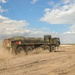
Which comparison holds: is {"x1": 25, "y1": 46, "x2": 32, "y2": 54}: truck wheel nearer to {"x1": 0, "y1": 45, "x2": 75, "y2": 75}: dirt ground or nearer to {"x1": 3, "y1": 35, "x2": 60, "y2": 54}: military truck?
{"x1": 3, "y1": 35, "x2": 60, "y2": 54}: military truck

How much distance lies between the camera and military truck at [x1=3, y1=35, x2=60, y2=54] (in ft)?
81.8

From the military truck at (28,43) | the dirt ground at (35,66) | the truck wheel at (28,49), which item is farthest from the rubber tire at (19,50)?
the dirt ground at (35,66)

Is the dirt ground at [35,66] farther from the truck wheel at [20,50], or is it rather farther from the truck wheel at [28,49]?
the truck wheel at [28,49]

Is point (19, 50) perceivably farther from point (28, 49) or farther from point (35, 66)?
point (35, 66)

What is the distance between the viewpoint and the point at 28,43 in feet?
87.1

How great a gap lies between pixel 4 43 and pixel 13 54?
1929mm

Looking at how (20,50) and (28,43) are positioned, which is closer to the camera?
(20,50)

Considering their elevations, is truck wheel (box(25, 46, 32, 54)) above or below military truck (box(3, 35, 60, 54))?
below

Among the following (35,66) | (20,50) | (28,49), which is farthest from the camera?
(28,49)

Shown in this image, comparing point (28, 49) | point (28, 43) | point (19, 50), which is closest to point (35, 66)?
point (19, 50)

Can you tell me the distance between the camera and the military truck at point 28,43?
24941mm

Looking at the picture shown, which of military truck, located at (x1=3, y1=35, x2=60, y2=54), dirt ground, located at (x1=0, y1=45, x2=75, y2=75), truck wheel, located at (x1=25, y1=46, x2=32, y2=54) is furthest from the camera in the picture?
truck wheel, located at (x1=25, y1=46, x2=32, y2=54)

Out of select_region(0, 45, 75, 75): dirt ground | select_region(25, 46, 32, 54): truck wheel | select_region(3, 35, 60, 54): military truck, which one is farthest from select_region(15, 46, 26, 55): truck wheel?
select_region(0, 45, 75, 75): dirt ground

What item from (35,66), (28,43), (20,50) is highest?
(28,43)
